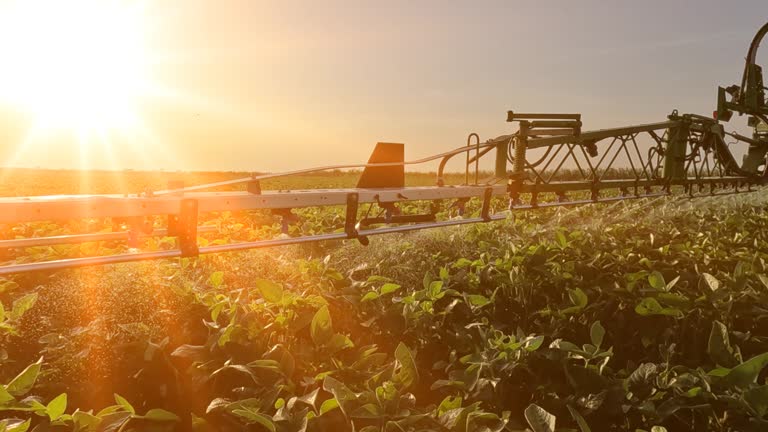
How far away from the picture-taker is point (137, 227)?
4.26m

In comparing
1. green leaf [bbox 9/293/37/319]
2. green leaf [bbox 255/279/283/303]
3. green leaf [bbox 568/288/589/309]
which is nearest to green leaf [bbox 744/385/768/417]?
green leaf [bbox 568/288/589/309]

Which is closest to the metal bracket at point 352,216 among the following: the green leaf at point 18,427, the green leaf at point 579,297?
the green leaf at point 579,297

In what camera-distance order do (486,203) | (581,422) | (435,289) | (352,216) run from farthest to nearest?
(486,203)
(352,216)
(435,289)
(581,422)

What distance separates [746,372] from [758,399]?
0.13m

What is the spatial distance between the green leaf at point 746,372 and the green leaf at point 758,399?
0.27ft

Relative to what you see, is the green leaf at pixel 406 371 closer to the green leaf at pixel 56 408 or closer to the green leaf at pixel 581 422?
the green leaf at pixel 581 422

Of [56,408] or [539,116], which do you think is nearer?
[56,408]

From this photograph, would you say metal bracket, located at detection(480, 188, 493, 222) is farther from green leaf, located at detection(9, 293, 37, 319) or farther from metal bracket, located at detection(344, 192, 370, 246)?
green leaf, located at detection(9, 293, 37, 319)

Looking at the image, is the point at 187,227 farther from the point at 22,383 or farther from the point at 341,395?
the point at 341,395

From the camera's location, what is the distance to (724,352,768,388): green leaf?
90.4 inches

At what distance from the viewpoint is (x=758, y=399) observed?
7.39 feet

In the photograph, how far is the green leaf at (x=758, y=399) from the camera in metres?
2.24

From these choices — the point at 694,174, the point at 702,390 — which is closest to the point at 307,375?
the point at 702,390

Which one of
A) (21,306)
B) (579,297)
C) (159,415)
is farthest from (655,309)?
(21,306)
